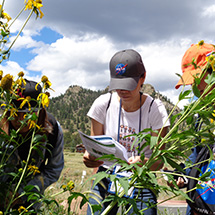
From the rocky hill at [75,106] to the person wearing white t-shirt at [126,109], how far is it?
2365 inches

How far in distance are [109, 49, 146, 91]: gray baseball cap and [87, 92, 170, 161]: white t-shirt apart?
15 centimetres

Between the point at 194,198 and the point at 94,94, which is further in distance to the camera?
the point at 94,94

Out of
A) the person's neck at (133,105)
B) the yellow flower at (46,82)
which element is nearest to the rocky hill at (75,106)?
the person's neck at (133,105)

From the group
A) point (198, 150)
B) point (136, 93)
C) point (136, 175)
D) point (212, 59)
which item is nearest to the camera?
point (136, 175)

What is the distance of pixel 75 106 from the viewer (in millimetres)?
82812

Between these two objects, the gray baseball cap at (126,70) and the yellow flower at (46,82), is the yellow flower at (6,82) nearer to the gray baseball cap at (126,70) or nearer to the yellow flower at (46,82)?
the yellow flower at (46,82)

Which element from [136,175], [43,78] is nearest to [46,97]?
[43,78]

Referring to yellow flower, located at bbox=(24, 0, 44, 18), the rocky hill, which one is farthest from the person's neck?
the rocky hill

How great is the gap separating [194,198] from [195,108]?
0.77m

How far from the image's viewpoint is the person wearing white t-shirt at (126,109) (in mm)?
1747

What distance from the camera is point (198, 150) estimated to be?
1.60 m

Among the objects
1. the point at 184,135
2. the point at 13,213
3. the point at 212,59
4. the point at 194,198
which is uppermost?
the point at 212,59

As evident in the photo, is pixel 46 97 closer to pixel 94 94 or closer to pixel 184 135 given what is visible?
pixel 184 135

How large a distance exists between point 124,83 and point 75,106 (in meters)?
81.7
